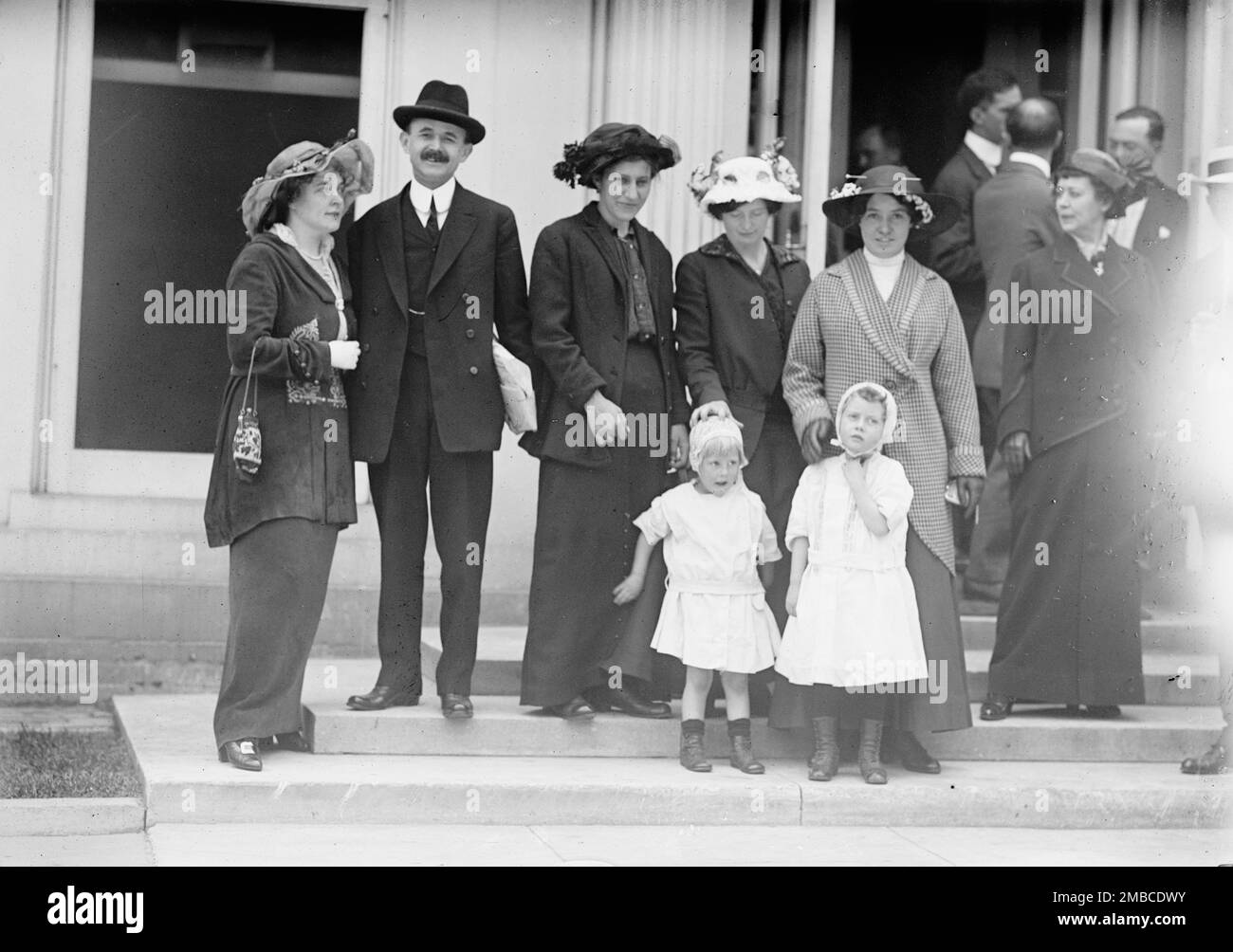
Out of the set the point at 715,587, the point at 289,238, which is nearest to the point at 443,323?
the point at 289,238

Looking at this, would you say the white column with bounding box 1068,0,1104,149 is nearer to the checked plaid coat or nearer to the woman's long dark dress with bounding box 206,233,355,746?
the checked plaid coat

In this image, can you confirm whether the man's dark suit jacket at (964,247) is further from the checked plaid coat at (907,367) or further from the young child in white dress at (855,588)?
the young child in white dress at (855,588)

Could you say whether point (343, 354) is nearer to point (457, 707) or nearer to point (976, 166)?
point (457, 707)

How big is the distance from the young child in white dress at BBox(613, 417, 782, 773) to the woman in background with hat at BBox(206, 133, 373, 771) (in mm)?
1157

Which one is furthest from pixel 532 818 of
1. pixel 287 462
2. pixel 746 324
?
pixel 746 324

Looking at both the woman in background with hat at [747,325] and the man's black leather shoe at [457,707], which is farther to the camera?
the woman in background with hat at [747,325]

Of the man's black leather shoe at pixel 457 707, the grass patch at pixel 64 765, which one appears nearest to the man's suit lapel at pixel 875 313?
the man's black leather shoe at pixel 457 707

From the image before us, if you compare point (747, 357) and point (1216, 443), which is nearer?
point (1216, 443)

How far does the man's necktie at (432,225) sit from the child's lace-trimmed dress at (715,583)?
1.24m

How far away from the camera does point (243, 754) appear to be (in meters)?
6.09

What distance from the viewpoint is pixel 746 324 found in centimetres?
675

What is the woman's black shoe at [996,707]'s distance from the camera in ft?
23.1

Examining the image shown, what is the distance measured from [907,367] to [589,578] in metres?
1.38
